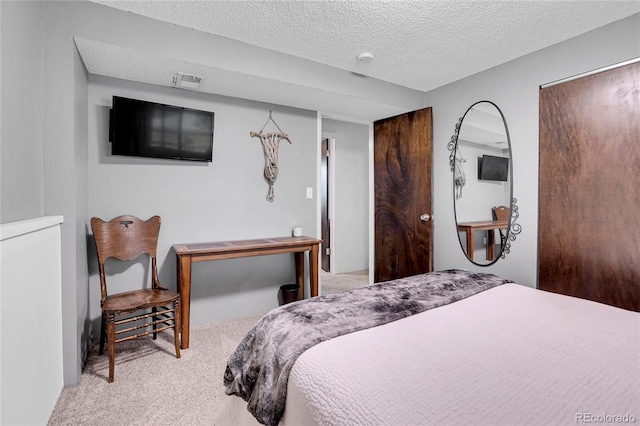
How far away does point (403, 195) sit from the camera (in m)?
3.56

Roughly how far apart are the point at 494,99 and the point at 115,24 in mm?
3033

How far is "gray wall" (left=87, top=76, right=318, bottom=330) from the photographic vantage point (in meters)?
2.47

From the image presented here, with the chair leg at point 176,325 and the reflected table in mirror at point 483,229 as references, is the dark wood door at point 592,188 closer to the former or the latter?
the reflected table in mirror at point 483,229

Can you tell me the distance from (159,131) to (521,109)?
305 cm

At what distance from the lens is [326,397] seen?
861 millimetres

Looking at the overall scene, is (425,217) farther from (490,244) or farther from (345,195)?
(345,195)

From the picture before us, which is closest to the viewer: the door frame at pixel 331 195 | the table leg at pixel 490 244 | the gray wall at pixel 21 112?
the gray wall at pixel 21 112

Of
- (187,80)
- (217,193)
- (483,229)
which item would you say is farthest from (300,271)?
(187,80)

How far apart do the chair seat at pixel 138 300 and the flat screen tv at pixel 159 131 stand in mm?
1109

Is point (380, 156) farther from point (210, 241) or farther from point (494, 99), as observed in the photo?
point (210, 241)

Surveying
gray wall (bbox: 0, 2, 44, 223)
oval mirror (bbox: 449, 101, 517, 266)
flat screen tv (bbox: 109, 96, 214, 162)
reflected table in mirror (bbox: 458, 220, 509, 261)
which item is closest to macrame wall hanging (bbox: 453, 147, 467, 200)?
oval mirror (bbox: 449, 101, 517, 266)

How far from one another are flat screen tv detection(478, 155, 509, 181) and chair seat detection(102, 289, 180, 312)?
9.25 feet

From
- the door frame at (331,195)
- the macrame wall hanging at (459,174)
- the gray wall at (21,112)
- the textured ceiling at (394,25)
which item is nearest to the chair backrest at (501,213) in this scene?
the macrame wall hanging at (459,174)

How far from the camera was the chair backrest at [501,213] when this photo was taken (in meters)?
2.68
